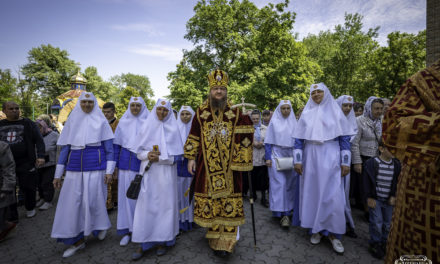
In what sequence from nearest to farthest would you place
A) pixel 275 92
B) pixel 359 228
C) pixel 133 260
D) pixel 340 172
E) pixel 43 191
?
pixel 133 260
pixel 340 172
pixel 359 228
pixel 43 191
pixel 275 92

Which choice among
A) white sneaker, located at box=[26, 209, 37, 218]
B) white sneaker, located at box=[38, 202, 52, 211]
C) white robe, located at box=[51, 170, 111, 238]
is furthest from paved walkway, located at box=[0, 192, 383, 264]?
white sneaker, located at box=[38, 202, 52, 211]

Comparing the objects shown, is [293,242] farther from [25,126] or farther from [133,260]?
→ [25,126]

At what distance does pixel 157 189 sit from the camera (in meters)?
3.44

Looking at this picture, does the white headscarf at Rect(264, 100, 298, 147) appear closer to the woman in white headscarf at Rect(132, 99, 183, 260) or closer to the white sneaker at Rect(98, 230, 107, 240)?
the woman in white headscarf at Rect(132, 99, 183, 260)

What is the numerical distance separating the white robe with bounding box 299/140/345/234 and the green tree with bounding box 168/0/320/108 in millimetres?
13911

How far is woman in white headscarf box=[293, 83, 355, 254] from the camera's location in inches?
138

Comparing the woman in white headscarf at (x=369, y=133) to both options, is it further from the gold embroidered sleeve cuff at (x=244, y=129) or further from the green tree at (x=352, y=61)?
the green tree at (x=352, y=61)

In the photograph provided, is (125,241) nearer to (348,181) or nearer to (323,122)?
(323,122)

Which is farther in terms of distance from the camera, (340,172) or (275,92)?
(275,92)

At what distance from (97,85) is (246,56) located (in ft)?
112

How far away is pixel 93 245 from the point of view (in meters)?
3.84

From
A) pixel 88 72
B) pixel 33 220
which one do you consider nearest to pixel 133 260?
pixel 33 220

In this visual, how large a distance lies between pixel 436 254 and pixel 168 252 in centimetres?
329

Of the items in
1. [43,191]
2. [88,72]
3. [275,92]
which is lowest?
[43,191]
